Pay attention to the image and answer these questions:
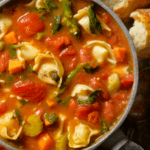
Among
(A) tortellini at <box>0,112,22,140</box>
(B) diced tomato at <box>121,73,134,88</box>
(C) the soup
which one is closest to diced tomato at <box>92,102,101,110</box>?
(C) the soup

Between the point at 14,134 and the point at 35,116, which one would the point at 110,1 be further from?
the point at 14,134

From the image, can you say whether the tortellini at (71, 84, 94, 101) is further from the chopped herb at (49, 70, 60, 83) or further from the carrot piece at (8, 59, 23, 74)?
the carrot piece at (8, 59, 23, 74)

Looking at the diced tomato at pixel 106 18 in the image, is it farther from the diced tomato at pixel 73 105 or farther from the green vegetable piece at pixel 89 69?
the diced tomato at pixel 73 105

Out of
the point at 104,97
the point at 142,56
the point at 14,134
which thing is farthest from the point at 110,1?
the point at 14,134

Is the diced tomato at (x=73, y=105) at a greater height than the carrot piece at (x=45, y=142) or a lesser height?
greater

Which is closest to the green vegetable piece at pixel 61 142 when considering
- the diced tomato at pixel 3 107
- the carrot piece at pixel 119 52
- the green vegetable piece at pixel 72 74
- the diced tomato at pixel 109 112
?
the diced tomato at pixel 109 112

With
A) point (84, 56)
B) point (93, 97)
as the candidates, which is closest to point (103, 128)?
point (93, 97)
